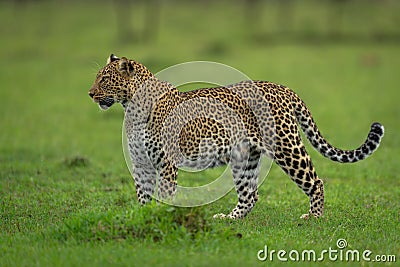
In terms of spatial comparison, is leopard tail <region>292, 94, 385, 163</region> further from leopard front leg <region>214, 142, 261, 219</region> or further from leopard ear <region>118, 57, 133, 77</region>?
leopard ear <region>118, 57, 133, 77</region>

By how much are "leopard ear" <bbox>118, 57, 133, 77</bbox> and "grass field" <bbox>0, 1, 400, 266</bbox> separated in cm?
161

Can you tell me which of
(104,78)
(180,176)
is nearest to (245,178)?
(104,78)

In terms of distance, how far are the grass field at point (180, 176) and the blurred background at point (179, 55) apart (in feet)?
0.29

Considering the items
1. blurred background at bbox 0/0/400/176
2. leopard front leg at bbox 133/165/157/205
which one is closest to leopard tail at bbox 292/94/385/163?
leopard front leg at bbox 133/165/157/205

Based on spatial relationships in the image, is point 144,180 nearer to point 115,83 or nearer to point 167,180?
point 167,180

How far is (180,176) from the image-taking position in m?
12.1

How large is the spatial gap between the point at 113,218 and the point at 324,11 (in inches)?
1601

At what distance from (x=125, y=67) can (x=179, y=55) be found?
2112 cm

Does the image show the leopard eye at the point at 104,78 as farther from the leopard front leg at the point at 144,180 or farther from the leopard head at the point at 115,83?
the leopard front leg at the point at 144,180

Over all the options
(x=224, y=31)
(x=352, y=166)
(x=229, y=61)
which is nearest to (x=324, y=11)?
(x=224, y=31)

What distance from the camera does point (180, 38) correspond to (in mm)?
37312

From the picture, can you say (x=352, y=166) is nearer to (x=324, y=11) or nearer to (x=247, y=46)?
(x=247, y=46)

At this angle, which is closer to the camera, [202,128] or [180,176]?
[202,128]

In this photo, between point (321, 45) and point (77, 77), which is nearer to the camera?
point (77, 77)
